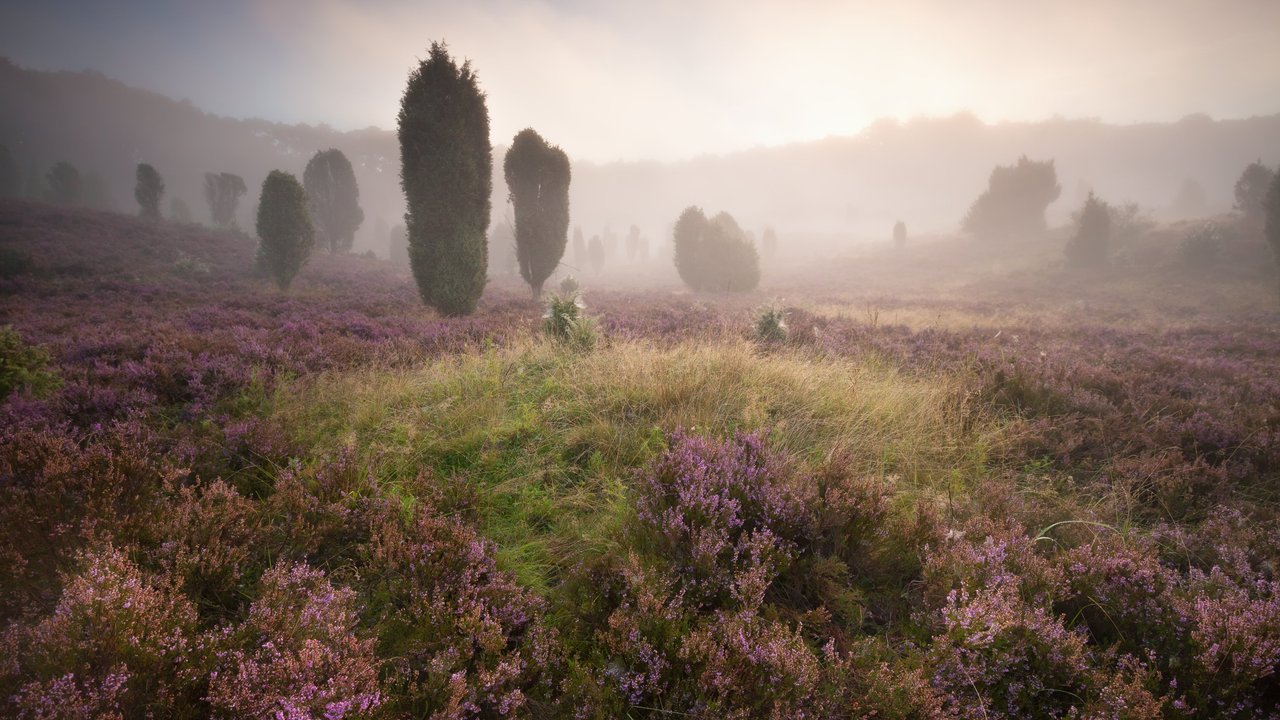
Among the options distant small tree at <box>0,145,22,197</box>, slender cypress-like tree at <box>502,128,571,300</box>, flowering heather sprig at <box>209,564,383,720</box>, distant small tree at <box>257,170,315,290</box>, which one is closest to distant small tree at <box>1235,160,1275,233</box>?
slender cypress-like tree at <box>502,128,571,300</box>

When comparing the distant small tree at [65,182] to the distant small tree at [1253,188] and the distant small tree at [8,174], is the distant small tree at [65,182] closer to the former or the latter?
the distant small tree at [8,174]

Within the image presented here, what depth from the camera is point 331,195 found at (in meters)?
39.8

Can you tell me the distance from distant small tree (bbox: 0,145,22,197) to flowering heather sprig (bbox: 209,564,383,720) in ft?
214

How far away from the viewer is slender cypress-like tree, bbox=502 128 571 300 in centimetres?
2227

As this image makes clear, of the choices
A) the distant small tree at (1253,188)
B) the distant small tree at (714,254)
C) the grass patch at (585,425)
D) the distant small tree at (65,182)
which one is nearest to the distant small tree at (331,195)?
the distant small tree at (65,182)

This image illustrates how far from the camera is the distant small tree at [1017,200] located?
156ft

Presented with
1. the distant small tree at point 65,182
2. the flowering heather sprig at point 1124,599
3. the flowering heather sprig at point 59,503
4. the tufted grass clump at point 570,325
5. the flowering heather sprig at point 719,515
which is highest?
the distant small tree at point 65,182

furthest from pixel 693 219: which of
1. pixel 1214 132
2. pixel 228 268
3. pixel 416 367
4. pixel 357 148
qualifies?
pixel 1214 132

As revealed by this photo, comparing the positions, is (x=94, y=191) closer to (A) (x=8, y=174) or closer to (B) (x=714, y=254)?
(A) (x=8, y=174)

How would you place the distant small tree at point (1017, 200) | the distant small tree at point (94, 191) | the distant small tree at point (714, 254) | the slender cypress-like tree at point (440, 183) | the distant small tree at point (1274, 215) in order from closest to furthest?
1. the slender cypress-like tree at point (440, 183)
2. the distant small tree at point (1274, 215)
3. the distant small tree at point (714, 254)
4. the distant small tree at point (1017, 200)
5. the distant small tree at point (94, 191)

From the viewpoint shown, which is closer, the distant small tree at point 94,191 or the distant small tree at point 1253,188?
the distant small tree at point 1253,188

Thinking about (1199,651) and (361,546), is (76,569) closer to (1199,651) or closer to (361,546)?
(361,546)

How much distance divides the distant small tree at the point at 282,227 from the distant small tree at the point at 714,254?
24350mm

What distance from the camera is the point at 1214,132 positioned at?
126500 millimetres
